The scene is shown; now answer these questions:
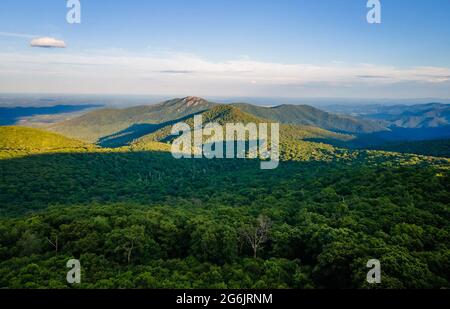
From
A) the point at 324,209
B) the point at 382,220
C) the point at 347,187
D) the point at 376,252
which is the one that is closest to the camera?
the point at 376,252

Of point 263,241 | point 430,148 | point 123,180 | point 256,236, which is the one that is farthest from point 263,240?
point 430,148

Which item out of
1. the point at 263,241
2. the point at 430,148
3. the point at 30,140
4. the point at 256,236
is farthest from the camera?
the point at 30,140

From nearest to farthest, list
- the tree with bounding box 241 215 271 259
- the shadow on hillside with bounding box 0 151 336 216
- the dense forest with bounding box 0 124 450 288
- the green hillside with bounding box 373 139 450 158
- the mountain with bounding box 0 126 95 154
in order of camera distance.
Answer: the dense forest with bounding box 0 124 450 288
the tree with bounding box 241 215 271 259
the shadow on hillside with bounding box 0 151 336 216
the green hillside with bounding box 373 139 450 158
the mountain with bounding box 0 126 95 154

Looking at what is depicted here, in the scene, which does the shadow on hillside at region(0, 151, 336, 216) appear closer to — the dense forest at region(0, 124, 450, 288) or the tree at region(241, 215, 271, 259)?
the dense forest at region(0, 124, 450, 288)

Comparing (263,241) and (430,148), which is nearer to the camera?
(263,241)

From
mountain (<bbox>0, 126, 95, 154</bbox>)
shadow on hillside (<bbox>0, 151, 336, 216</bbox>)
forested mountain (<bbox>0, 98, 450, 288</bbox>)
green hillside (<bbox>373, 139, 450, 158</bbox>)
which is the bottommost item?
shadow on hillside (<bbox>0, 151, 336, 216</bbox>)

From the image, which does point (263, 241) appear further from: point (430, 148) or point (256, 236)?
point (430, 148)


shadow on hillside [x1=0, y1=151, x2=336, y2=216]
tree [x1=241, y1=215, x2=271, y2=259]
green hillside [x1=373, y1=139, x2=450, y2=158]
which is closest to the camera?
tree [x1=241, y1=215, x2=271, y2=259]

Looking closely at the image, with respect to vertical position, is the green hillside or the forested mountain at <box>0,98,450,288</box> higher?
the green hillside

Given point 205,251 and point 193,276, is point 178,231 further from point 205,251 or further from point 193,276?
point 193,276

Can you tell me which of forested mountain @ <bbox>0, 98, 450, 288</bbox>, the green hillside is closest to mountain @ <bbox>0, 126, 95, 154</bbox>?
forested mountain @ <bbox>0, 98, 450, 288</bbox>
